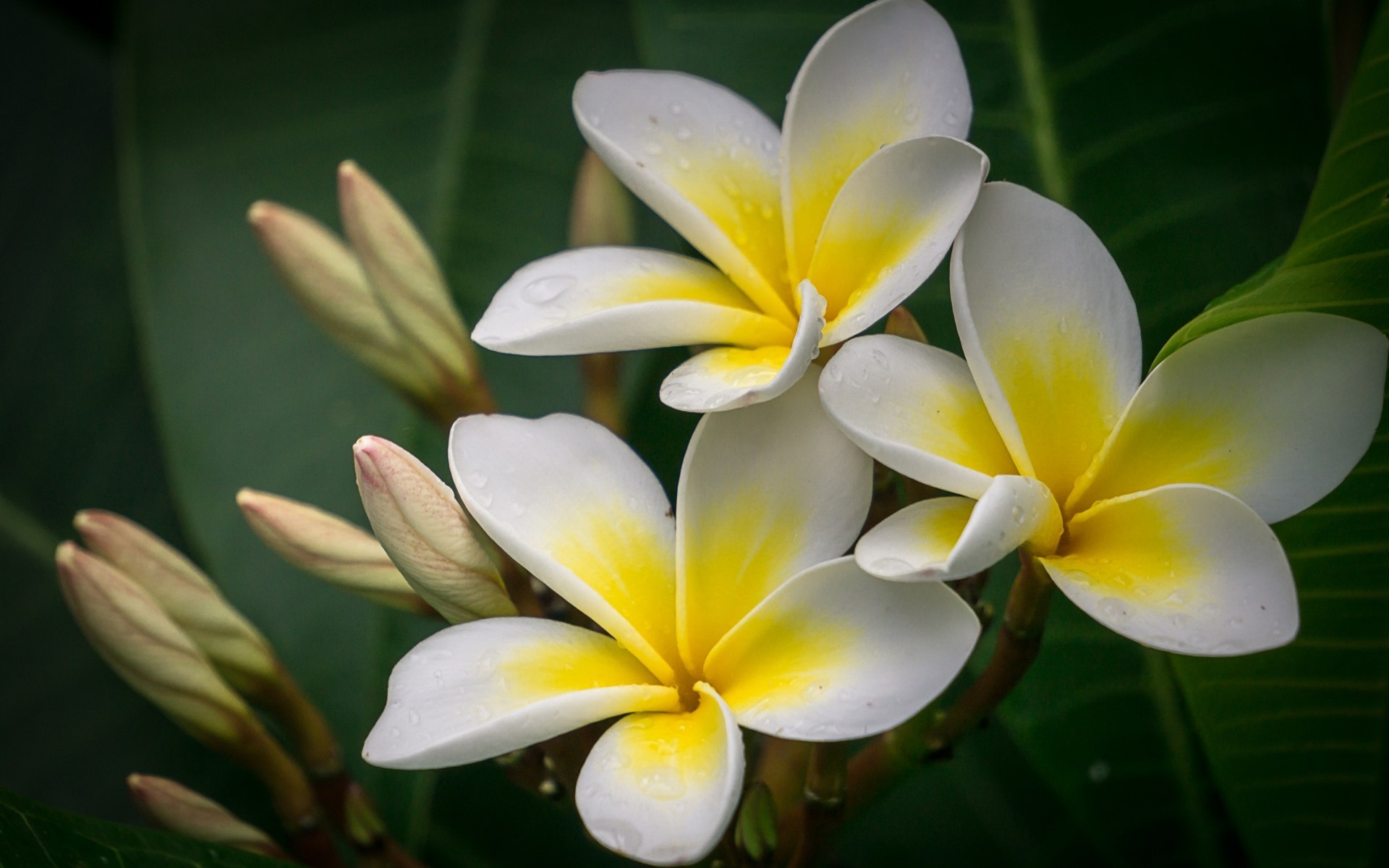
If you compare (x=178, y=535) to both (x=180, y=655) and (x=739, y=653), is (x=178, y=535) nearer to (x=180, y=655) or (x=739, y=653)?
(x=180, y=655)

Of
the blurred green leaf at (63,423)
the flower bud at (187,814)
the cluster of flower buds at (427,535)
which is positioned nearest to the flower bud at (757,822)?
the cluster of flower buds at (427,535)

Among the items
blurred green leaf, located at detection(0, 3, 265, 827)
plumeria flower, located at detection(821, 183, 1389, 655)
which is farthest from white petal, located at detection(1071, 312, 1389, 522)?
blurred green leaf, located at detection(0, 3, 265, 827)

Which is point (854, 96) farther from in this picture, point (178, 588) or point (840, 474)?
point (178, 588)

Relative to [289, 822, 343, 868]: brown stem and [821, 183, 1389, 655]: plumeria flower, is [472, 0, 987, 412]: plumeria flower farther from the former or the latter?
[289, 822, 343, 868]: brown stem

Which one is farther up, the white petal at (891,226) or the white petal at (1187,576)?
→ the white petal at (891,226)

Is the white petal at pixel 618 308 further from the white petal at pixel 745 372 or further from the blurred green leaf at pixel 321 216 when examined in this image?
the blurred green leaf at pixel 321 216

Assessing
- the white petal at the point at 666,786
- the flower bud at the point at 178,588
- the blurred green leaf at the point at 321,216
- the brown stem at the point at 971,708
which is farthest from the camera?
the blurred green leaf at the point at 321,216

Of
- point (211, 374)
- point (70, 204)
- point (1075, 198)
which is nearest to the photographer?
point (1075, 198)

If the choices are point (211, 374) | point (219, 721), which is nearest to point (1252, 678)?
point (219, 721)
